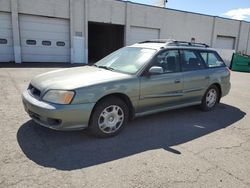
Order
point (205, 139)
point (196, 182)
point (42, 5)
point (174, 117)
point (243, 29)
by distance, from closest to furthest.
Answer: point (196, 182)
point (205, 139)
point (174, 117)
point (42, 5)
point (243, 29)

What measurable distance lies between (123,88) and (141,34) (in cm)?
1815

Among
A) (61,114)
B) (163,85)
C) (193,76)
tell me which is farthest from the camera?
(193,76)

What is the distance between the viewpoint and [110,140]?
4.10 meters

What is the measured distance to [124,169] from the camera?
3.22 meters

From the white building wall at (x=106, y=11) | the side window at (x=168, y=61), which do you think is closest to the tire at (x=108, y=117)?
the side window at (x=168, y=61)

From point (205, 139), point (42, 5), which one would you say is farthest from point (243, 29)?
point (205, 139)

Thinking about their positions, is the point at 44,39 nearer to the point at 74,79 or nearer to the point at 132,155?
the point at 74,79

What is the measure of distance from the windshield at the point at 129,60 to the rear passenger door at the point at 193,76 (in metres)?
1.00

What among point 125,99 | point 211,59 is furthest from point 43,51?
point 125,99

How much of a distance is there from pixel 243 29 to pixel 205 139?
94.7 ft

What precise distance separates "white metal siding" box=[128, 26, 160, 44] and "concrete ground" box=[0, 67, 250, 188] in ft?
54.4

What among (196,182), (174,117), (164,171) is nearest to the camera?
(196,182)

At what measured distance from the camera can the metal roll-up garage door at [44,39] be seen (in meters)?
16.4

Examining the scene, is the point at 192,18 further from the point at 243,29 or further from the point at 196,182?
the point at 196,182
